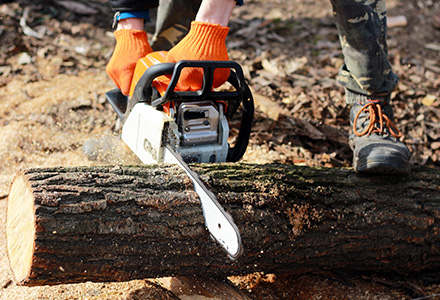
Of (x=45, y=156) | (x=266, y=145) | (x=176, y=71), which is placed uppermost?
(x=176, y=71)

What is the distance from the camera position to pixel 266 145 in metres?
3.26

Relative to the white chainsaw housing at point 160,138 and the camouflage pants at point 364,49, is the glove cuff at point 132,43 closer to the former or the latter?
the white chainsaw housing at point 160,138

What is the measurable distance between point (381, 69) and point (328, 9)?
13.1 ft

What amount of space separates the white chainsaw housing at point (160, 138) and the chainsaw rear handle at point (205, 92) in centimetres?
6

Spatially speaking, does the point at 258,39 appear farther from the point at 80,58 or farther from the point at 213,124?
the point at 213,124

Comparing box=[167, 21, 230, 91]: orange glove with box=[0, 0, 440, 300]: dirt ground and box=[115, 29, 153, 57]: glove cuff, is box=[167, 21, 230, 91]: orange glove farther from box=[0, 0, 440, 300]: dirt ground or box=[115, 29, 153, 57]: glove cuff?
box=[0, 0, 440, 300]: dirt ground

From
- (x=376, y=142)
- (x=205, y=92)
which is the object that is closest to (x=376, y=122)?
(x=376, y=142)

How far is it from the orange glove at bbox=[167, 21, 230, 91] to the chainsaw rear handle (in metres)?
0.05

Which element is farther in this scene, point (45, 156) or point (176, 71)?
point (45, 156)

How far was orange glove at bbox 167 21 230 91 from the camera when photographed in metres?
1.98

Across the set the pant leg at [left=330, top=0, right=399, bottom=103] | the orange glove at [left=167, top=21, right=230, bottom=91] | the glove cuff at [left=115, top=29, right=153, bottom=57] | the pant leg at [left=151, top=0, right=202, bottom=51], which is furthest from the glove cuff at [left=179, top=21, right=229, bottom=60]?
the pant leg at [left=151, top=0, right=202, bottom=51]

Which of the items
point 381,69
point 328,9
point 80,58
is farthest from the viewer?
point 328,9

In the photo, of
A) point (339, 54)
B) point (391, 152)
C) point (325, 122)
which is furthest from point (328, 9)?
point (391, 152)

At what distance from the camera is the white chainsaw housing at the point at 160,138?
1975 millimetres
